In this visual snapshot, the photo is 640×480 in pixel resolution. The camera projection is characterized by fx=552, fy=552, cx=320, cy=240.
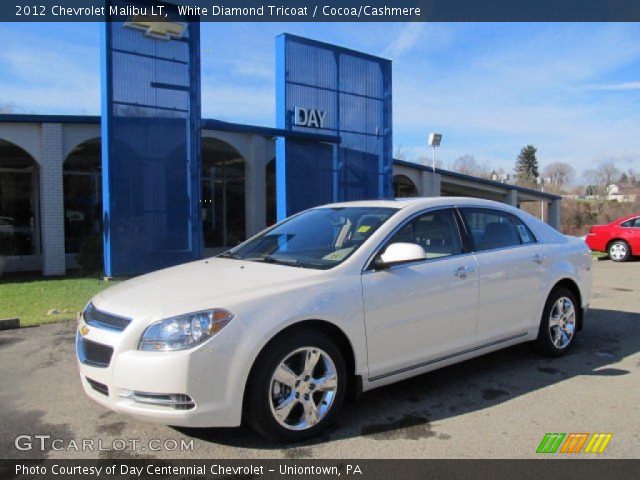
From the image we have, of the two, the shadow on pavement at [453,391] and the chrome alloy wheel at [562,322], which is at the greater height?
the chrome alloy wheel at [562,322]

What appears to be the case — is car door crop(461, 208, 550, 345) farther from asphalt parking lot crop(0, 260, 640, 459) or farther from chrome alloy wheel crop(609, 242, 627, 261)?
chrome alloy wheel crop(609, 242, 627, 261)

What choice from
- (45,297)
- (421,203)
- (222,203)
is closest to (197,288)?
(421,203)

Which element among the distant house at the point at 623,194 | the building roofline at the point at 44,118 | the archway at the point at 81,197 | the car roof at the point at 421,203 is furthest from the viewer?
the distant house at the point at 623,194

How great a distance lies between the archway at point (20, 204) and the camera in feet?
48.9

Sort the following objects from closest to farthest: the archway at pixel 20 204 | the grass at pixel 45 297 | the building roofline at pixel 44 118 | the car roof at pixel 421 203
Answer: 1. the car roof at pixel 421 203
2. the grass at pixel 45 297
3. the building roofline at pixel 44 118
4. the archway at pixel 20 204

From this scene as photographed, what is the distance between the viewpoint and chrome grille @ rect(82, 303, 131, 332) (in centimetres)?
344

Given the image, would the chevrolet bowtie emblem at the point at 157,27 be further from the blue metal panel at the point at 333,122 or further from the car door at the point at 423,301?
the car door at the point at 423,301

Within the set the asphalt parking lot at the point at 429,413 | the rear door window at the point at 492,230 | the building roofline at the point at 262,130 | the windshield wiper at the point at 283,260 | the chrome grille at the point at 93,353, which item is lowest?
the asphalt parking lot at the point at 429,413

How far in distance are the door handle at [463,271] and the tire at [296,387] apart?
1.28 metres

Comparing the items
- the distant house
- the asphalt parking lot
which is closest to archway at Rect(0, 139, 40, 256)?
the asphalt parking lot

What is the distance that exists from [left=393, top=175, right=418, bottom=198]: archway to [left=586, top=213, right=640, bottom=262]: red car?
7.45m

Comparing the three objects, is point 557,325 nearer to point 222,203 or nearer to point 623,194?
point 222,203

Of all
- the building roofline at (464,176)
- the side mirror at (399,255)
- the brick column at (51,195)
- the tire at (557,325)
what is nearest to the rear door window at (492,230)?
the tire at (557,325)

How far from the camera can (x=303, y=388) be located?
11.8 feet
